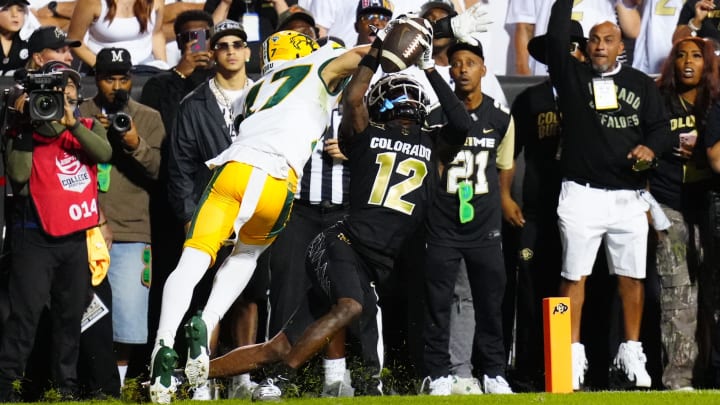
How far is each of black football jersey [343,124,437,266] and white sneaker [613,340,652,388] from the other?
208 cm

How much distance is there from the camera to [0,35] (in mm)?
10352

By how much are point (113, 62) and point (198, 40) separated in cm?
87

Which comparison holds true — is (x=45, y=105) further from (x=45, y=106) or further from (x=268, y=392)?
(x=268, y=392)

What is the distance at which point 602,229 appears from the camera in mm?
9445

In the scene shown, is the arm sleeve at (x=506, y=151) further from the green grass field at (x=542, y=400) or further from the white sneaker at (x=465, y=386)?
the green grass field at (x=542, y=400)

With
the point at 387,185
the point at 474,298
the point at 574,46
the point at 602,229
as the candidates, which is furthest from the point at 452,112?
the point at 574,46

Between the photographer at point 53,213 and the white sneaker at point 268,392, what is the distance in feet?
5.65

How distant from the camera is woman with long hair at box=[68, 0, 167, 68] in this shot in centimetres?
1045

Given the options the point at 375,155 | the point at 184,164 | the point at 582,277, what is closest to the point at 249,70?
the point at 184,164

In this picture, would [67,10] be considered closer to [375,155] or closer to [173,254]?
[173,254]

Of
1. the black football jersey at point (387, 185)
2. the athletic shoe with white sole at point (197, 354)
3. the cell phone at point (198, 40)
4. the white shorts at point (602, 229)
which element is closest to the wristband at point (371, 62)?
the black football jersey at point (387, 185)

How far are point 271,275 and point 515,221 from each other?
76.1 inches

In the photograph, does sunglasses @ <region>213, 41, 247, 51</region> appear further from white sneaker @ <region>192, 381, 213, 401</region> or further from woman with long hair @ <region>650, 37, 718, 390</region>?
woman with long hair @ <region>650, 37, 718, 390</region>

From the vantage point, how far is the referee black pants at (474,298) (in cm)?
909
